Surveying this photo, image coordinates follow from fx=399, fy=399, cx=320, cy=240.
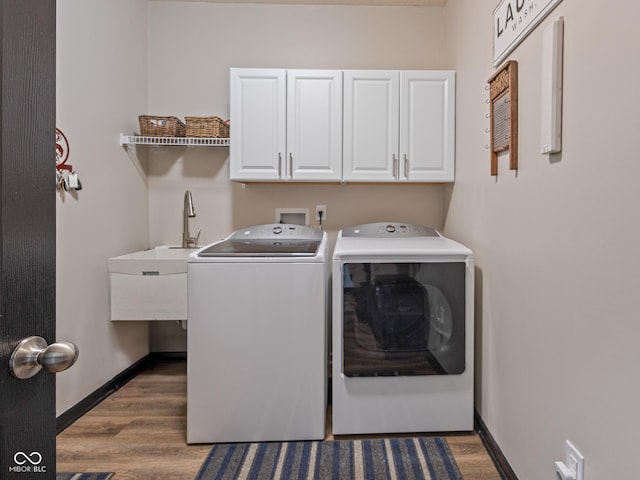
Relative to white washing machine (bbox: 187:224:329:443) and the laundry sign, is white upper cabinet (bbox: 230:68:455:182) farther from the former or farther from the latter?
white washing machine (bbox: 187:224:329:443)

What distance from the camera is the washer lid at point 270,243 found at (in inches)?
77.4

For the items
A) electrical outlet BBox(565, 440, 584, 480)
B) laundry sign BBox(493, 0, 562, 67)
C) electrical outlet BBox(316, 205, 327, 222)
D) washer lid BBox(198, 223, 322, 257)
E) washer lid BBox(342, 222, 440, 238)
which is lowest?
electrical outlet BBox(565, 440, 584, 480)

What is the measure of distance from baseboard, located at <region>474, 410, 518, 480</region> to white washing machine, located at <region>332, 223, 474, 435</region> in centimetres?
6

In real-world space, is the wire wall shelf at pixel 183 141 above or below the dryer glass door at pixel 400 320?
above

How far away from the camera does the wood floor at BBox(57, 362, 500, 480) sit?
69.4 inches

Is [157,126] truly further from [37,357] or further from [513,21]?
[37,357]

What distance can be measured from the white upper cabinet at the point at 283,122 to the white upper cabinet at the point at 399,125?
0.10m

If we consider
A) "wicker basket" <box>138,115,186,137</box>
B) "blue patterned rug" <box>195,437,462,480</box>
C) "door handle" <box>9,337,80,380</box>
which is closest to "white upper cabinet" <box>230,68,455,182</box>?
"wicker basket" <box>138,115,186,137</box>

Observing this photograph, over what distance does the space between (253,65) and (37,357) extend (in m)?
2.68

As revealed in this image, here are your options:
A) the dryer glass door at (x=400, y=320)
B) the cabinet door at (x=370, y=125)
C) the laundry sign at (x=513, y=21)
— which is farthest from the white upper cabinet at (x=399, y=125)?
the dryer glass door at (x=400, y=320)

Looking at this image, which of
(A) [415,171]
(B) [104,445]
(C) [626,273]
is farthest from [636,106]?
(B) [104,445]

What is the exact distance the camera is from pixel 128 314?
2402 millimetres

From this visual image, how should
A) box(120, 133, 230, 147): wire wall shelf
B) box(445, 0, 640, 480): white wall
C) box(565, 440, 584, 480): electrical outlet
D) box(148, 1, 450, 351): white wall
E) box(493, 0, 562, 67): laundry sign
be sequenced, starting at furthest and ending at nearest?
box(148, 1, 450, 351): white wall
box(120, 133, 230, 147): wire wall shelf
box(493, 0, 562, 67): laundry sign
box(565, 440, 584, 480): electrical outlet
box(445, 0, 640, 480): white wall

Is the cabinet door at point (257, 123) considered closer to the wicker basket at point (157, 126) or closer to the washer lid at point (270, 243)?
the washer lid at point (270, 243)
